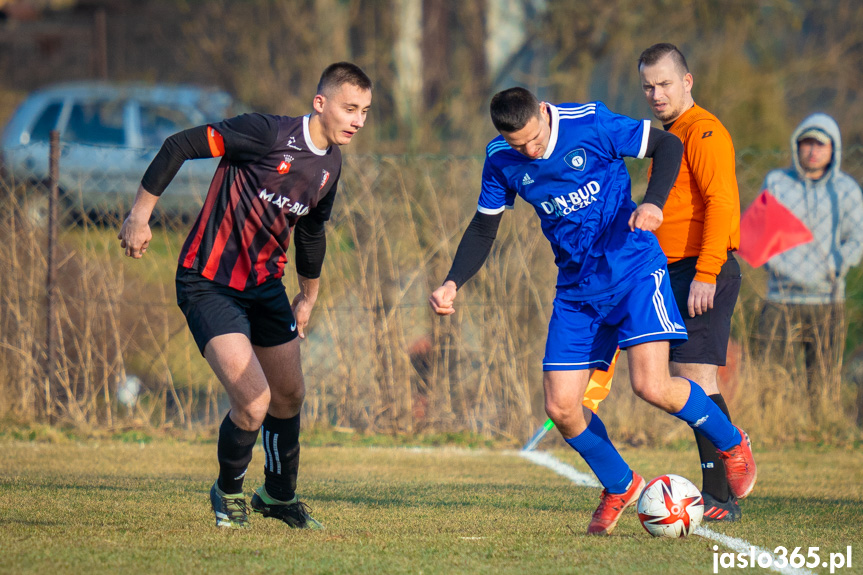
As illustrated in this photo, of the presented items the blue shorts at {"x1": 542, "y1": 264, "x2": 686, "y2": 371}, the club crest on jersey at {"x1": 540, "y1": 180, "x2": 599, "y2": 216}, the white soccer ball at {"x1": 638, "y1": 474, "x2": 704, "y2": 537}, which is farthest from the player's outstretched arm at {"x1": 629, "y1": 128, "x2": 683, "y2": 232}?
the white soccer ball at {"x1": 638, "y1": 474, "x2": 704, "y2": 537}

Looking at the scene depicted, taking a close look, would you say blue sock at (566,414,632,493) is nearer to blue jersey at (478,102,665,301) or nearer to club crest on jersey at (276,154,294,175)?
blue jersey at (478,102,665,301)

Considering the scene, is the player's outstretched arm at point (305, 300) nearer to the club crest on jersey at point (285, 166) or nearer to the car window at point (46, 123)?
the club crest on jersey at point (285, 166)

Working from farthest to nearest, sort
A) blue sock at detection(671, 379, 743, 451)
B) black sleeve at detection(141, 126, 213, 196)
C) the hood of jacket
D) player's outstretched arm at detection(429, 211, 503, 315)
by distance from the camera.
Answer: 1. the hood of jacket
2. player's outstretched arm at detection(429, 211, 503, 315)
3. blue sock at detection(671, 379, 743, 451)
4. black sleeve at detection(141, 126, 213, 196)

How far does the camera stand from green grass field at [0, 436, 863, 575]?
3949mm

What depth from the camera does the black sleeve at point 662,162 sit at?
4500 millimetres

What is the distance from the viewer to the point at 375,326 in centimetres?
A: 845

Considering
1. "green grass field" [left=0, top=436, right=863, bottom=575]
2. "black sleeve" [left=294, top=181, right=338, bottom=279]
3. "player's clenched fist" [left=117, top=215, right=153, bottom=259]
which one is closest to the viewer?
"green grass field" [left=0, top=436, right=863, bottom=575]

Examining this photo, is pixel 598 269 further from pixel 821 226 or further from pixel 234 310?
pixel 821 226

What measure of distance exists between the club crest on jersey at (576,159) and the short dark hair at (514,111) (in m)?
0.27

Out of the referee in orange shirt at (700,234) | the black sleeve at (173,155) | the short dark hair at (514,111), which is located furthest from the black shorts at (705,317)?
the black sleeve at (173,155)

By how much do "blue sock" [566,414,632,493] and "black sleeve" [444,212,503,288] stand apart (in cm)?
101

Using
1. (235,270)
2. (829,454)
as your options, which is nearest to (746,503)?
(829,454)

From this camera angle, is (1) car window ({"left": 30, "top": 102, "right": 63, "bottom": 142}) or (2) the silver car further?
(1) car window ({"left": 30, "top": 102, "right": 63, "bottom": 142})

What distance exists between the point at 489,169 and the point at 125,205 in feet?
16.3
